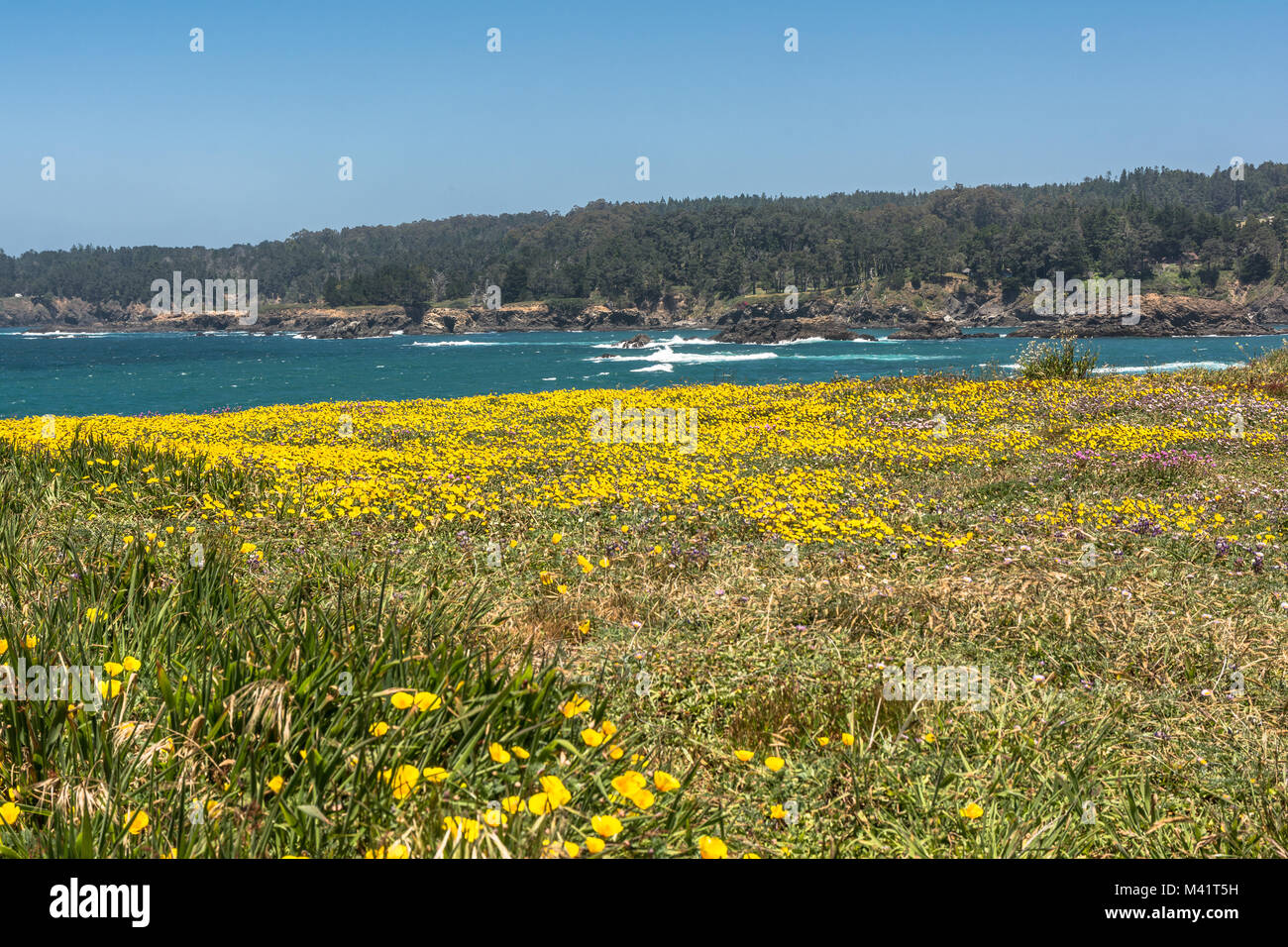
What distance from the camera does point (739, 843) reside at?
3314 millimetres

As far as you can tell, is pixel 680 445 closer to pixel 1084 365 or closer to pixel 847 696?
pixel 847 696

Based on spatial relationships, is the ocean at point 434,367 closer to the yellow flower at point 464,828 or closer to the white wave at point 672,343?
the white wave at point 672,343

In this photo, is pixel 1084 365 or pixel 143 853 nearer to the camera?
pixel 143 853

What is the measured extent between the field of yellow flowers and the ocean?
66.7ft

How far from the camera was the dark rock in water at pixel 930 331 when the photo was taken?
122500mm

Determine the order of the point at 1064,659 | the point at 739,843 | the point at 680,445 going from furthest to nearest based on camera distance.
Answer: the point at 680,445 → the point at 1064,659 → the point at 739,843

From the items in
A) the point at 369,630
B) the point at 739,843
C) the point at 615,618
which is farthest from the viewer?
the point at 615,618

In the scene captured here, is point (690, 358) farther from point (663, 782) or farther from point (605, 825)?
point (605, 825)

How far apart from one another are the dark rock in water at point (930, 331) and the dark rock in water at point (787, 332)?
30.1 ft

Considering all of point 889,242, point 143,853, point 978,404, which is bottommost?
point 143,853

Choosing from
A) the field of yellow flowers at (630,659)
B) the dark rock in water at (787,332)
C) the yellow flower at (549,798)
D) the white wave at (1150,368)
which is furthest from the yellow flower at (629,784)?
the dark rock in water at (787,332)

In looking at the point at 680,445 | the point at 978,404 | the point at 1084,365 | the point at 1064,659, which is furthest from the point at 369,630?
the point at 1084,365
